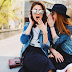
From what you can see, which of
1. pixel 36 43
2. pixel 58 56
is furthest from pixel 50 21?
pixel 58 56

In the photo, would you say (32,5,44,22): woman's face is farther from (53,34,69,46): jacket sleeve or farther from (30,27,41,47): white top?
(53,34,69,46): jacket sleeve

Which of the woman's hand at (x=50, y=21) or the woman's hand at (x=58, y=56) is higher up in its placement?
the woman's hand at (x=50, y=21)

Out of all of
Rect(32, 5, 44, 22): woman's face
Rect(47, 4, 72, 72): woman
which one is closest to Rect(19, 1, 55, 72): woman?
Rect(32, 5, 44, 22): woman's face

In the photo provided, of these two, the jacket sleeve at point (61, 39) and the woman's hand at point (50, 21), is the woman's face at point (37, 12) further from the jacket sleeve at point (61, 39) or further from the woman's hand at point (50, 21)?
the jacket sleeve at point (61, 39)

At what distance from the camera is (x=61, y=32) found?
7.57 feet

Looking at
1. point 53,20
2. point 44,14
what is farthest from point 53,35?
point 44,14

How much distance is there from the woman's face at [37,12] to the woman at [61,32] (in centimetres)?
17

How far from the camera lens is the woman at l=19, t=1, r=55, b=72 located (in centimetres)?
213

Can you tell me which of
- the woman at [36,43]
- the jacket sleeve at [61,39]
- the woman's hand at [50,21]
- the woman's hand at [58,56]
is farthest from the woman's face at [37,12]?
the woman's hand at [58,56]

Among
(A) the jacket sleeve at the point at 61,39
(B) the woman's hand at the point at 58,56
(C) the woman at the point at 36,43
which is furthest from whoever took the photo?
(B) the woman's hand at the point at 58,56

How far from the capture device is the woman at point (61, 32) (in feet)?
7.52

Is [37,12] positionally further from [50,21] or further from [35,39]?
[35,39]

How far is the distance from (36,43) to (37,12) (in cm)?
58

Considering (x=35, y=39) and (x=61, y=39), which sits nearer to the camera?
(x=61, y=39)
